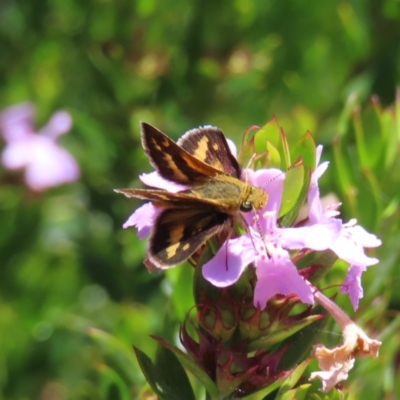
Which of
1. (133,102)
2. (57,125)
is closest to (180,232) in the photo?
(133,102)

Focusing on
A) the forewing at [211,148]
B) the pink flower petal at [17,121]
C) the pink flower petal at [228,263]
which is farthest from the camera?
the pink flower petal at [17,121]

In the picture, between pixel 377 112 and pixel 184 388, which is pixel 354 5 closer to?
pixel 377 112

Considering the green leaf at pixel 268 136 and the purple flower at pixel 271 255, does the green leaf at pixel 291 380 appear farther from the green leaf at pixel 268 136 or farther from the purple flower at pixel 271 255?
the green leaf at pixel 268 136

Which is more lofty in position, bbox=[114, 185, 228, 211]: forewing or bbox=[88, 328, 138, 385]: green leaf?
bbox=[114, 185, 228, 211]: forewing

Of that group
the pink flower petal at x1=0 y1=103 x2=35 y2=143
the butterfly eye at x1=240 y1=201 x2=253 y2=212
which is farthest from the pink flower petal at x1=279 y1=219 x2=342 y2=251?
the pink flower petal at x1=0 y1=103 x2=35 y2=143

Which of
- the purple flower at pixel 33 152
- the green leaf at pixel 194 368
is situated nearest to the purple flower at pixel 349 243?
the green leaf at pixel 194 368

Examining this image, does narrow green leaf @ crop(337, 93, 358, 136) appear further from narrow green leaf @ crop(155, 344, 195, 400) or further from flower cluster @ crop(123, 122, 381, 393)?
narrow green leaf @ crop(155, 344, 195, 400)
